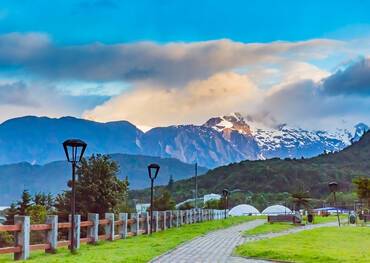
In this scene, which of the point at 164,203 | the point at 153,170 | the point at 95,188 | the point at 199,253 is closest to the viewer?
the point at 199,253

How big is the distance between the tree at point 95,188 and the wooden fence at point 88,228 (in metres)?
3.90

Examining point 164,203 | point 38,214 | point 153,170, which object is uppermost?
point 164,203

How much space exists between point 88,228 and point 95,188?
15593mm

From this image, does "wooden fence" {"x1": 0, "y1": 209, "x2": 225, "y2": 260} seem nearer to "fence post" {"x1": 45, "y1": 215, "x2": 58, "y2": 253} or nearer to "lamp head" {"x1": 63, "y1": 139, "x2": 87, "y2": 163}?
"fence post" {"x1": 45, "y1": 215, "x2": 58, "y2": 253}

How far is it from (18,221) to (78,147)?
4.30 m

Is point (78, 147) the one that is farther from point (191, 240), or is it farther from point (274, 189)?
point (274, 189)

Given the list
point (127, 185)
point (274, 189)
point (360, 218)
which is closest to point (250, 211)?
point (360, 218)

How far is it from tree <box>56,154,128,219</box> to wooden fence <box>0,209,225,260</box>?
390 cm

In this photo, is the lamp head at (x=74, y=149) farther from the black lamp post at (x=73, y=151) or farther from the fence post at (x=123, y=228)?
the fence post at (x=123, y=228)

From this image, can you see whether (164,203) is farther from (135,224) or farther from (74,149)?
(74,149)

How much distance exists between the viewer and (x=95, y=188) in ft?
133

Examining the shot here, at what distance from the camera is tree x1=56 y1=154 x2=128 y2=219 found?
1596 inches

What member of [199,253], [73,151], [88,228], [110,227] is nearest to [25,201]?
[110,227]

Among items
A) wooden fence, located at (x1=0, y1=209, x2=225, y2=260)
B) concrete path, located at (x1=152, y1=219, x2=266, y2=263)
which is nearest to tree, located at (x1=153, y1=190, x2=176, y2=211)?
wooden fence, located at (x1=0, y1=209, x2=225, y2=260)
